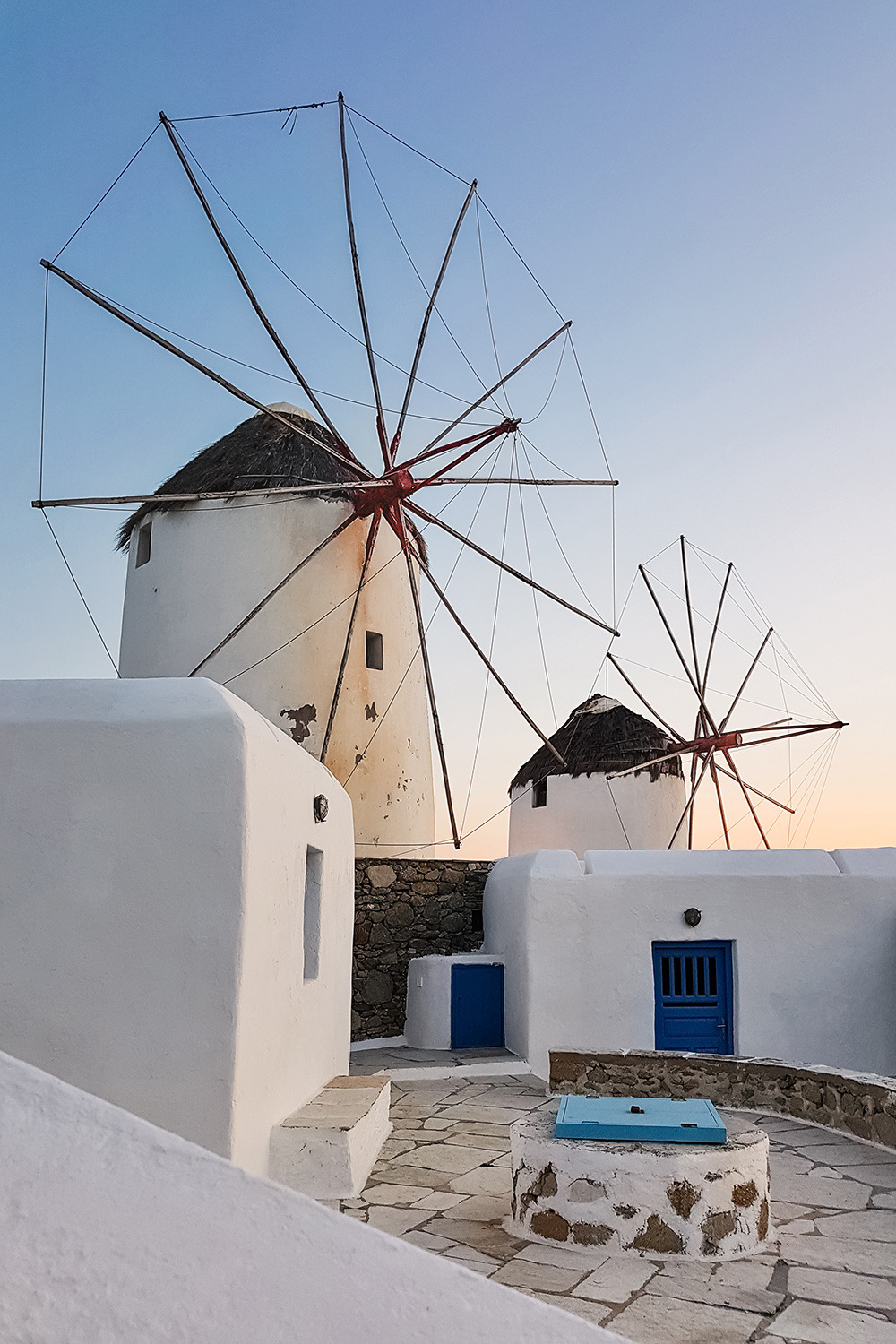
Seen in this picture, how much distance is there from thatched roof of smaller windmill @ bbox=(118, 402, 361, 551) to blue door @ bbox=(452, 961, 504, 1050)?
19.8 feet

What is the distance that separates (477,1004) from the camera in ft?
35.3

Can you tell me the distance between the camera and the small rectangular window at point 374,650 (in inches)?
534

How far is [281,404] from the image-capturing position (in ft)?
47.3

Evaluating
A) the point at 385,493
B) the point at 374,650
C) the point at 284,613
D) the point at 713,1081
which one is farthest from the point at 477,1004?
the point at 385,493

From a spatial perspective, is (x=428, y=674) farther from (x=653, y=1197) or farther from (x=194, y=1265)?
(x=194, y=1265)

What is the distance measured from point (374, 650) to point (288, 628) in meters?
1.33

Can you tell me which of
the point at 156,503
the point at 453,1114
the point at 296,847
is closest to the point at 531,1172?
the point at 296,847

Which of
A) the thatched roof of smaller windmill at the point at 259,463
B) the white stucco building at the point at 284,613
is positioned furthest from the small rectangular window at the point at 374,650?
the thatched roof of smaller windmill at the point at 259,463

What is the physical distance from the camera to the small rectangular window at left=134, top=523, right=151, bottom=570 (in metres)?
13.7

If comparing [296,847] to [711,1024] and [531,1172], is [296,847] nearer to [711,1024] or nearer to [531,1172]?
[531,1172]

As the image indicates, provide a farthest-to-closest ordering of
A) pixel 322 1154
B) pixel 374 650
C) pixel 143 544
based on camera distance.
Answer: pixel 143 544
pixel 374 650
pixel 322 1154

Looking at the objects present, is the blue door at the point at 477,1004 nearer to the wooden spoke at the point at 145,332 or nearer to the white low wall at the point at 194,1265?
the wooden spoke at the point at 145,332

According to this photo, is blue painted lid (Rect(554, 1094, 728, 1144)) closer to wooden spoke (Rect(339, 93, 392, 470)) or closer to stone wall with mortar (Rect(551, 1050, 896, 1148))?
stone wall with mortar (Rect(551, 1050, 896, 1148))

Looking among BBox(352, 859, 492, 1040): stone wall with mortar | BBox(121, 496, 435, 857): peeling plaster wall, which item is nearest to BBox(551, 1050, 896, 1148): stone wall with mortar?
BBox(352, 859, 492, 1040): stone wall with mortar
